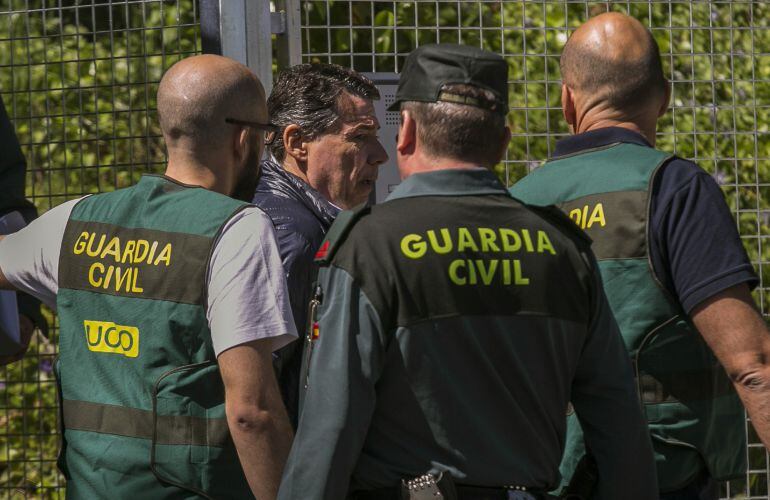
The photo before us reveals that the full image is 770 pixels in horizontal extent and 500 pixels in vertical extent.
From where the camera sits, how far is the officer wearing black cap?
2.28 metres

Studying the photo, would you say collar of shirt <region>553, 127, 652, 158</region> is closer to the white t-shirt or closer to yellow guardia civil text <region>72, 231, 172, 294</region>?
the white t-shirt

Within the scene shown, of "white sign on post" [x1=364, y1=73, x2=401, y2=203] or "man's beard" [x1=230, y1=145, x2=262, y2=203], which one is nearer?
"man's beard" [x1=230, y1=145, x2=262, y2=203]

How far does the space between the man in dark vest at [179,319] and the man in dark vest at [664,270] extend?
0.77 m

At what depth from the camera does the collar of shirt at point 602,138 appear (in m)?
2.99

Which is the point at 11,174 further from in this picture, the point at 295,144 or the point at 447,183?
the point at 447,183

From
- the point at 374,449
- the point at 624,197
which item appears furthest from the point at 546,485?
the point at 624,197

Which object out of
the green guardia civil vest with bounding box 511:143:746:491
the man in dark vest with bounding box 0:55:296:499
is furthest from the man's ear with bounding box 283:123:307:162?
the green guardia civil vest with bounding box 511:143:746:491

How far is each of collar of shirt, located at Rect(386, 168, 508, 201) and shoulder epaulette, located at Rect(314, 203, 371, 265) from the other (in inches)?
3.8

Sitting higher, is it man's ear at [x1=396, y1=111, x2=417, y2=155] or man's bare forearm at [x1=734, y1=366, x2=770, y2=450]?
man's ear at [x1=396, y1=111, x2=417, y2=155]

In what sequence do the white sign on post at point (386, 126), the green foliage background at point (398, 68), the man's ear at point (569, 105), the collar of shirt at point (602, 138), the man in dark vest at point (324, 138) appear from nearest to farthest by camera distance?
the collar of shirt at point (602, 138)
the man's ear at point (569, 105)
the man in dark vest at point (324, 138)
the white sign on post at point (386, 126)
the green foliage background at point (398, 68)

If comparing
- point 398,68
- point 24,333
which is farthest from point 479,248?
point 398,68

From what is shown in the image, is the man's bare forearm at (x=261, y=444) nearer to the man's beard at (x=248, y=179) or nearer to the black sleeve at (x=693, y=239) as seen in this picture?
the man's beard at (x=248, y=179)

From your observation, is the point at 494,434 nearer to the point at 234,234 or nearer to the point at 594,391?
the point at 594,391

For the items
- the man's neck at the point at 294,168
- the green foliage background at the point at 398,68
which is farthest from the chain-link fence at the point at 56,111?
the man's neck at the point at 294,168
